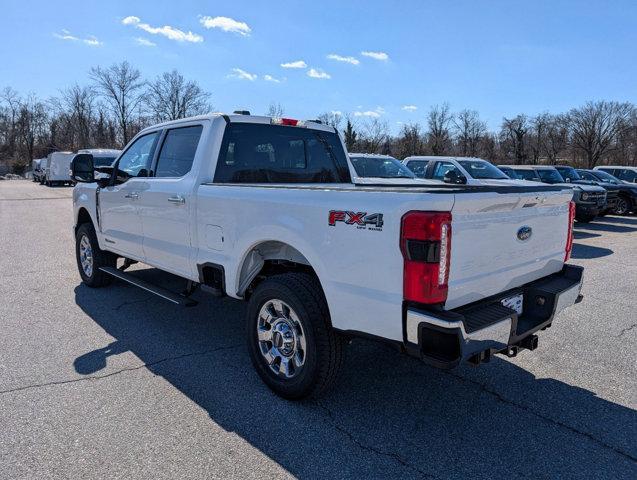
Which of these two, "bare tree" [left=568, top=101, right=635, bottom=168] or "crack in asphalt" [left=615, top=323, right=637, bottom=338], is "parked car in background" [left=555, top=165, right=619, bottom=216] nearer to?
"crack in asphalt" [left=615, top=323, right=637, bottom=338]

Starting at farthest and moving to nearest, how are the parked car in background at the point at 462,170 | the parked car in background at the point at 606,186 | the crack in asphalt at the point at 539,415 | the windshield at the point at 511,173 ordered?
the parked car in background at the point at 606,186
the windshield at the point at 511,173
the parked car in background at the point at 462,170
the crack in asphalt at the point at 539,415

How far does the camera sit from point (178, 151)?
4695mm

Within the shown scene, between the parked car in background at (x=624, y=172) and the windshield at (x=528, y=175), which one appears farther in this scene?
the parked car in background at (x=624, y=172)

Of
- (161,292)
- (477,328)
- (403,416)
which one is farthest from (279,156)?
(477,328)

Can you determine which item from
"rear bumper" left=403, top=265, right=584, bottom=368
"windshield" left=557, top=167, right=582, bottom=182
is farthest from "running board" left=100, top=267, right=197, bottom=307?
"windshield" left=557, top=167, right=582, bottom=182

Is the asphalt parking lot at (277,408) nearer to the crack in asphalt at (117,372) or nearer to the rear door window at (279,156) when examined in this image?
the crack in asphalt at (117,372)

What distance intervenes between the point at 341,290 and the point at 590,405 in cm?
212

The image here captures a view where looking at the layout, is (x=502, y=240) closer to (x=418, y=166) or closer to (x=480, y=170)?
(x=480, y=170)

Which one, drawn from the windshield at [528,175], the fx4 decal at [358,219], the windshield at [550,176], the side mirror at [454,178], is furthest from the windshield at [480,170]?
the fx4 decal at [358,219]

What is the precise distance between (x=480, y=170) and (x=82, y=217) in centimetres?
1009

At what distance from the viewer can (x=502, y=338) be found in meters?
2.79

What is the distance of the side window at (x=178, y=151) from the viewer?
4480 millimetres

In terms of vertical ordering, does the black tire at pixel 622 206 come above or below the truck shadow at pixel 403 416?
above

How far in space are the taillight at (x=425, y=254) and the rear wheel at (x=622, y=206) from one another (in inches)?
783
